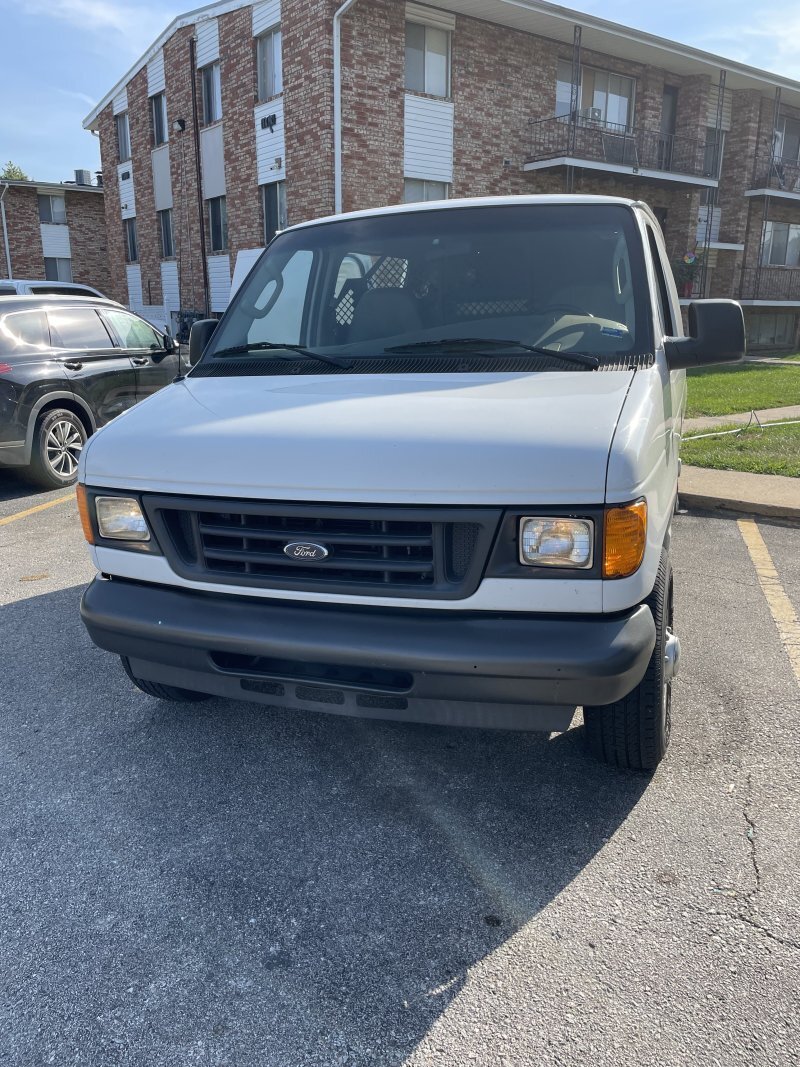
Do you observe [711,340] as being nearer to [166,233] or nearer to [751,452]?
[751,452]

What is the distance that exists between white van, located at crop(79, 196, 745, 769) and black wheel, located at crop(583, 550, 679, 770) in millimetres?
10

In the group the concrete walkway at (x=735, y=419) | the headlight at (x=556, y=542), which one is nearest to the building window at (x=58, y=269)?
the concrete walkway at (x=735, y=419)

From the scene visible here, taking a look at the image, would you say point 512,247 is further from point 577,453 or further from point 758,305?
point 758,305

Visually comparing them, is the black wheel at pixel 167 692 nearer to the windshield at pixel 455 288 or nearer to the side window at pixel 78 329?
the windshield at pixel 455 288

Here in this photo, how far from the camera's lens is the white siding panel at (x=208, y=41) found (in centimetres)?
1992

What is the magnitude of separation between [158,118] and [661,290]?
24.2 meters

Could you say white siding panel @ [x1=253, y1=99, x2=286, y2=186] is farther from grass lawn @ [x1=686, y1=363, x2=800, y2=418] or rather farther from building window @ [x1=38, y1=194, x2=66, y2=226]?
building window @ [x1=38, y1=194, x2=66, y2=226]

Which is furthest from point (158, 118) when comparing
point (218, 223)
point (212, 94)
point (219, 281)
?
point (219, 281)

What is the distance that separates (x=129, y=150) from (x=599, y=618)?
27848 mm

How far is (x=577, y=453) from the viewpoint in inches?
89.4

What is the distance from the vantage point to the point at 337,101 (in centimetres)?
1623

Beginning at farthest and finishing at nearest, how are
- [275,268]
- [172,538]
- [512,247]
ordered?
[275,268] < [512,247] < [172,538]

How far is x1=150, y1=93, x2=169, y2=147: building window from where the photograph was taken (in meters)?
23.4

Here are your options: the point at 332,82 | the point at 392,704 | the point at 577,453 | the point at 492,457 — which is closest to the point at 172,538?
the point at 392,704
